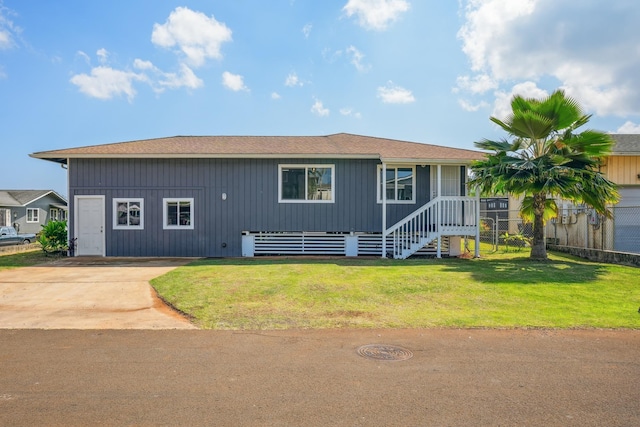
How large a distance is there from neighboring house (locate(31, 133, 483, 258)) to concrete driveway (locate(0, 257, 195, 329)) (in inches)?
97.1

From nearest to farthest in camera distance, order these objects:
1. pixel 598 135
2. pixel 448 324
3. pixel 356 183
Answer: pixel 448 324
pixel 598 135
pixel 356 183

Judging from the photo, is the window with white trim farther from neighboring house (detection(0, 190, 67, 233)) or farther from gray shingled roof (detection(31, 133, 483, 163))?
gray shingled roof (detection(31, 133, 483, 163))

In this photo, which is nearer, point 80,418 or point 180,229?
point 80,418

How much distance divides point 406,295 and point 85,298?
603 cm

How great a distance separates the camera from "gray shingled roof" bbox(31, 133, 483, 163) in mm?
13664

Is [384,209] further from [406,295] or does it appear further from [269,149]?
[406,295]

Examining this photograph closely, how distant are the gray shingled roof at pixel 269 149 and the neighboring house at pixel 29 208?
16.7 m

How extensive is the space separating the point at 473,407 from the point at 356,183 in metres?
11.1

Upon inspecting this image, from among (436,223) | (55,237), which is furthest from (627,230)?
(55,237)

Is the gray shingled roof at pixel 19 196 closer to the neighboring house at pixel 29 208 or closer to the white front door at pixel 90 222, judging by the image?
the neighboring house at pixel 29 208

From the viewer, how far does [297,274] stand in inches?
377

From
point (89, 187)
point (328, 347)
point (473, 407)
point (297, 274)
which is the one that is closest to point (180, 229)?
point (89, 187)

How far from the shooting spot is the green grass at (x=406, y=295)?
5.84m

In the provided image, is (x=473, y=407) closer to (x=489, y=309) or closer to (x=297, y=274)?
(x=489, y=309)
